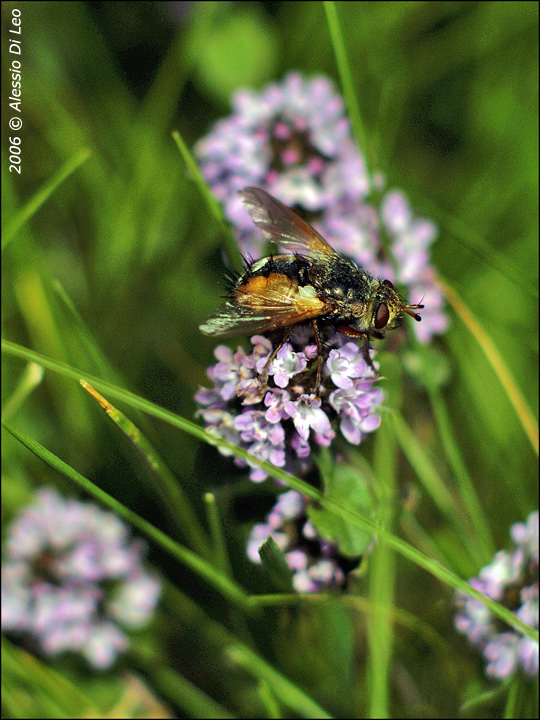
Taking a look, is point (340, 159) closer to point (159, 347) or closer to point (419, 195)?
point (419, 195)

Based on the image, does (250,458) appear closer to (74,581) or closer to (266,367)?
(266,367)

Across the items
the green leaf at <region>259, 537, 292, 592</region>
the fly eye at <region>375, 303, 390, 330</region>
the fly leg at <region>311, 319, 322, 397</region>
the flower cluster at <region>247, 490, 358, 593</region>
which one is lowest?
the green leaf at <region>259, 537, 292, 592</region>

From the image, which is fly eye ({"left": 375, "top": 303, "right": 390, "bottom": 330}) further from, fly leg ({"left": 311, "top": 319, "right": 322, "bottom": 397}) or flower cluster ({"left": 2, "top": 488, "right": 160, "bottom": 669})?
flower cluster ({"left": 2, "top": 488, "right": 160, "bottom": 669})

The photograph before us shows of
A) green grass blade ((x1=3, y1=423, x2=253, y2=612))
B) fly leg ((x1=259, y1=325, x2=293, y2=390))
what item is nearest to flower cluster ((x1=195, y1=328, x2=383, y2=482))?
fly leg ((x1=259, y1=325, x2=293, y2=390))

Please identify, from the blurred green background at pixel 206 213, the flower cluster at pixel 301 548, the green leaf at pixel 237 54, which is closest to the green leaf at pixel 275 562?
the flower cluster at pixel 301 548

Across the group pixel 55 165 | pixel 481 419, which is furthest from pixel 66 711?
pixel 55 165
